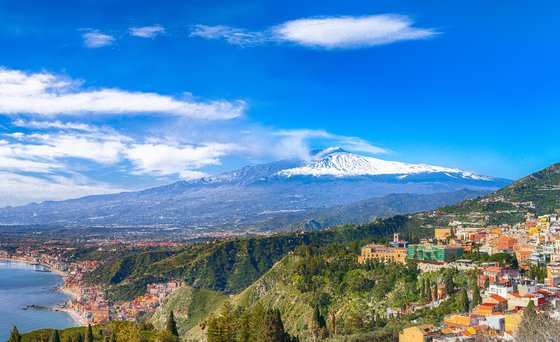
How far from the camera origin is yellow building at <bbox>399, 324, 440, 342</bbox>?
29016 mm

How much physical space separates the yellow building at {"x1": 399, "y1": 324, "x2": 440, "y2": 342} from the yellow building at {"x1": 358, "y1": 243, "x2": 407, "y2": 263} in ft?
64.7

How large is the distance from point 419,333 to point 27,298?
6826 cm

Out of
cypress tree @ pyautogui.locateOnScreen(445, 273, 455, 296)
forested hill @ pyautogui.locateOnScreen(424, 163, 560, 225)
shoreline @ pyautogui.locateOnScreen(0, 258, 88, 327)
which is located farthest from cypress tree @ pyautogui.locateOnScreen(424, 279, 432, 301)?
forested hill @ pyautogui.locateOnScreen(424, 163, 560, 225)

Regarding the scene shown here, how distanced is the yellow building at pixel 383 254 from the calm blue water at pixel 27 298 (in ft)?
110

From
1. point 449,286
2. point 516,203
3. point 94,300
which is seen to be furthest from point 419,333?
point 516,203

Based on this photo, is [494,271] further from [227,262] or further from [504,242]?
[227,262]

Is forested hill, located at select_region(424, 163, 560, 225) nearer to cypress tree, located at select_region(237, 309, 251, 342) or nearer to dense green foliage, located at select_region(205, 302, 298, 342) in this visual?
cypress tree, located at select_region(237, 309, 251, 342)

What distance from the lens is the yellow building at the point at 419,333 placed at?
29.0 metres

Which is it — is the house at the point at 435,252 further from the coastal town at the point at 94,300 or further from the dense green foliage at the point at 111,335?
the coastal town at the point at 94,300

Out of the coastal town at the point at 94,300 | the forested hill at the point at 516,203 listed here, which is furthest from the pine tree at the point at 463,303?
the forested hill at the point at 516,203

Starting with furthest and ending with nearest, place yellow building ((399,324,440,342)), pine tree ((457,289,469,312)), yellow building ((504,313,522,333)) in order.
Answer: pine tree ((457,289,469,312))
yellow building ((399,324,440,342))
yellow building ((504,313,522,333))

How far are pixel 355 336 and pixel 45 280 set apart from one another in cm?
8497

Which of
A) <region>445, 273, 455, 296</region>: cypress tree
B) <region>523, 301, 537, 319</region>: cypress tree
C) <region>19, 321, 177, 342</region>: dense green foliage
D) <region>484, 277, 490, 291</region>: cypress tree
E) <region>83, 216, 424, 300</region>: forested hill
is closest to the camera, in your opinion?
<region>523, 301, 537, 319</region>: cypress tree

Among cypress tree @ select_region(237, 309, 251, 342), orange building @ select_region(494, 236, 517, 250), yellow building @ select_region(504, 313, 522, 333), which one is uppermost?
orange building @ select_region(494, 236, 517, 250)
